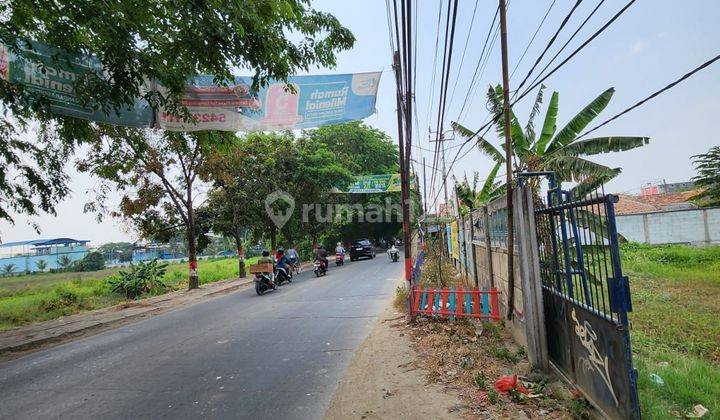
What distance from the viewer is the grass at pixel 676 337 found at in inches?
161

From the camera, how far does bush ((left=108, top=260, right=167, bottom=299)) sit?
16.3 metres

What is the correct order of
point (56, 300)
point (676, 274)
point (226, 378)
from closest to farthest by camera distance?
point (226, 378), point (676, 274), point (56, 300)

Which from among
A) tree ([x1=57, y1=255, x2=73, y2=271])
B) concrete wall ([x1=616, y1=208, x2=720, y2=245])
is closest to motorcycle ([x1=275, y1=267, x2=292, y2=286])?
concrete wall ([x1=616, y1=208, x2=720, y2=245])

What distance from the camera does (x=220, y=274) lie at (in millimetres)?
22391

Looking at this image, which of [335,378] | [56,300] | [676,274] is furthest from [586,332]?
[56,300]

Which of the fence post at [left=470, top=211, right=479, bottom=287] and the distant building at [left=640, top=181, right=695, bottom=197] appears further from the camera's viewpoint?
the distant building at [left=640, top=181, right=695, bottom=197]

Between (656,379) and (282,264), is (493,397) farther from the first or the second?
(282,264)

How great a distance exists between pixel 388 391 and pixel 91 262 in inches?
1745

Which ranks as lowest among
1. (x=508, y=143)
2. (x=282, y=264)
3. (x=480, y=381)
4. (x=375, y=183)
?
(x=480, y=381)

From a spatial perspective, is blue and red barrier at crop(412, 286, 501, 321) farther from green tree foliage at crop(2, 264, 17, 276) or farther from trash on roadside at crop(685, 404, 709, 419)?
green tree foliage at crop(2, 264, 17, 276)

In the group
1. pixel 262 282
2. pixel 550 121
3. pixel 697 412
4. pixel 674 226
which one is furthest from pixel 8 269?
pixel 674 226

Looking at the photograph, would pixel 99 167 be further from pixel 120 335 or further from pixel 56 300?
pixel 120 335

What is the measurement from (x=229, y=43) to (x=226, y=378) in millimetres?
4109

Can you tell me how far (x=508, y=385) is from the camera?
4.34 meters
